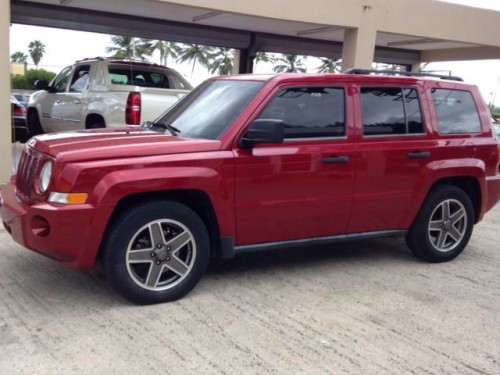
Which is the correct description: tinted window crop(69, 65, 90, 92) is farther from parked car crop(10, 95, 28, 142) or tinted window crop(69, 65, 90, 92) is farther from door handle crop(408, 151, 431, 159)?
door handle crop(408, 151, 431, 159)

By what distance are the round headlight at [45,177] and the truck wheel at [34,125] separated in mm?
7731

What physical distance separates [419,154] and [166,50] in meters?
48.5

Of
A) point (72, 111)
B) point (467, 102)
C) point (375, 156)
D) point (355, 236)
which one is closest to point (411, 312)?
point (355, 236)

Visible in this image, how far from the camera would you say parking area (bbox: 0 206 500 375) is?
332 cm

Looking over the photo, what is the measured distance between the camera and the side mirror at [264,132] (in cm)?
414

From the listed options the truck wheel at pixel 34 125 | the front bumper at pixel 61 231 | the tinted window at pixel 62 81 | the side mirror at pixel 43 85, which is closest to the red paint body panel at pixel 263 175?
the front bumper at pixel 61 231

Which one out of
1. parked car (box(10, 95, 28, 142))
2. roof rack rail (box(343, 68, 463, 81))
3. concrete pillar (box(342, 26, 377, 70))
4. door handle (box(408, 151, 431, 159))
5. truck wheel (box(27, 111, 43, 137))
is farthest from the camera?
parked car (box(10, 95, 28, 142))

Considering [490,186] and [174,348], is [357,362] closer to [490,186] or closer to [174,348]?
[174,348]

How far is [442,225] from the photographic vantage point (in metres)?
5.52

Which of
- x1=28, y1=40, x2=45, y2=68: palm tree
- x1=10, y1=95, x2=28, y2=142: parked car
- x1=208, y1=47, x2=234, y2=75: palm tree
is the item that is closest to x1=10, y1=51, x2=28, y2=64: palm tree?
x1=28, y1=40, x2=45, y2=68: palm tree

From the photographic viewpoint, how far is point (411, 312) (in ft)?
13.8

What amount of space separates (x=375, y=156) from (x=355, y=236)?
0.78 metres

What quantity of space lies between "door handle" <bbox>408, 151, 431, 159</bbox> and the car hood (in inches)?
77.0

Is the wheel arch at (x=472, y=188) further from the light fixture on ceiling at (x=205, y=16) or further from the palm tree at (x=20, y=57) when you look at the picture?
the palm tree at (x=20, y=57)
